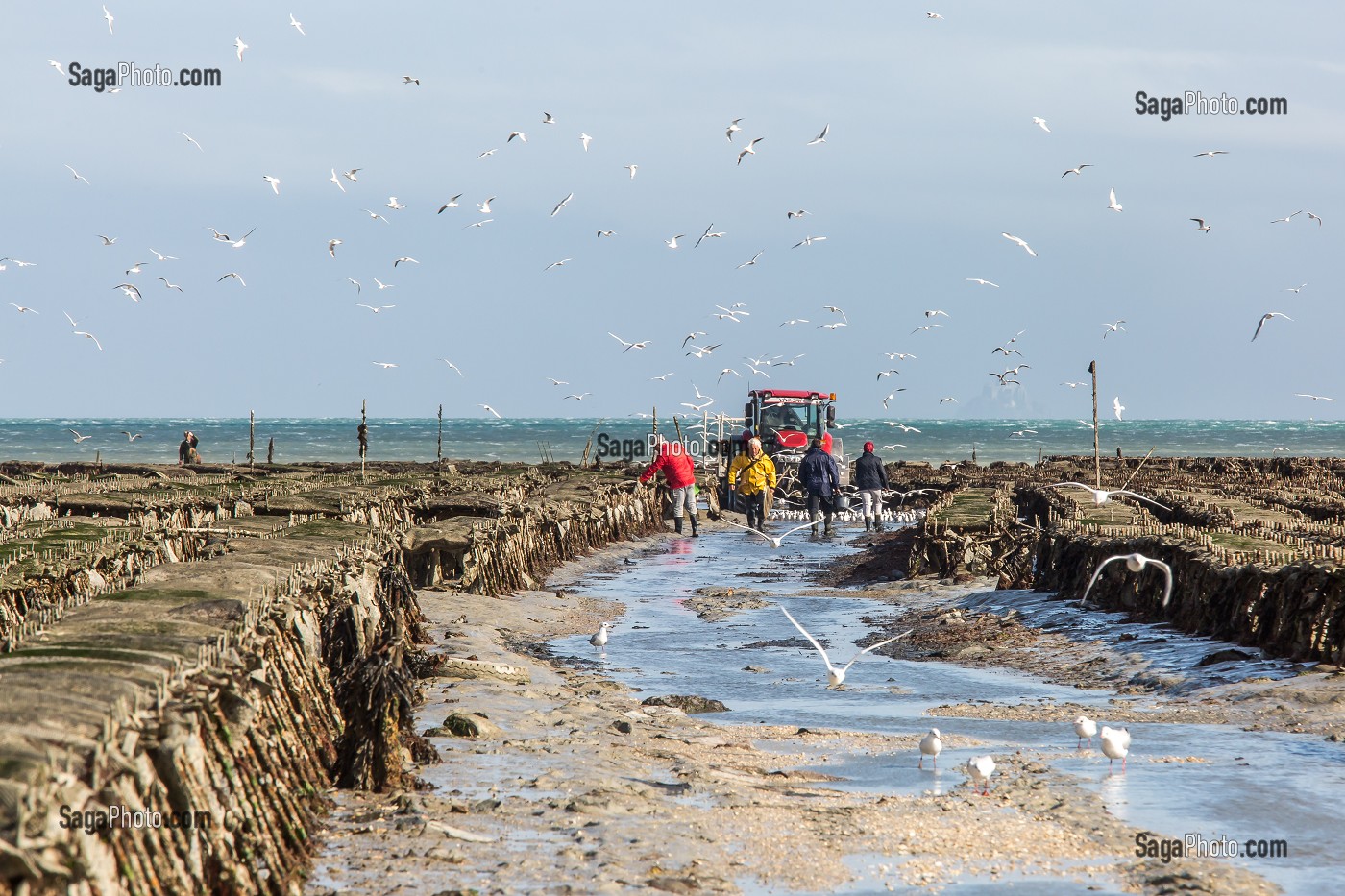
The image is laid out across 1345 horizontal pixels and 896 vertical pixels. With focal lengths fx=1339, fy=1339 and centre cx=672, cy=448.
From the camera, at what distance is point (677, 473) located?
30.5 meters

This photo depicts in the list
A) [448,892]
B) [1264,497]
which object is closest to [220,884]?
[448,892]

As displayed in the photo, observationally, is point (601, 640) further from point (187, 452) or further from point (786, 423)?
point (187, 452)

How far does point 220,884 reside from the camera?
19.0 feet

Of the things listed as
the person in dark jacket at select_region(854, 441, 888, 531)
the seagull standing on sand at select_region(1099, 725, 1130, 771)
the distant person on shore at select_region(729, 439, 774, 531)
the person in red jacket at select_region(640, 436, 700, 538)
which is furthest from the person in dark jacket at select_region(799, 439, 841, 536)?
the seagull standing on sand at select_region(1099, 725, 1130, 771)

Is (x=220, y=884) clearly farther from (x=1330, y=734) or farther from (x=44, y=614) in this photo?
(x=1330, y=734)

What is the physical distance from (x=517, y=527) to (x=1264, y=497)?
58.3 feet

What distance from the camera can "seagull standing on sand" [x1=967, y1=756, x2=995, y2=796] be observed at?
8.79m

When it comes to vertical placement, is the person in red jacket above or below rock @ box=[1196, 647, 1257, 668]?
above

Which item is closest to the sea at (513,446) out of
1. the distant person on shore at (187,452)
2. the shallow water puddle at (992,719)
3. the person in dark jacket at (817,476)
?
the distant person on shore at (187,452)

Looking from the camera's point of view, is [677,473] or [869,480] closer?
[677,473]

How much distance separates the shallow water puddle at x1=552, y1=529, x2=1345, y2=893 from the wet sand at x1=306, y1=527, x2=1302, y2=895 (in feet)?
0.81

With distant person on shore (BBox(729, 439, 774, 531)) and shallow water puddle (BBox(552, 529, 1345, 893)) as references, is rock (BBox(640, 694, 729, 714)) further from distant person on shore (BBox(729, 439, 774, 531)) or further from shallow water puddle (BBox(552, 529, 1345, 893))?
distant person on shore (BBox(729, 439, 774, 531))

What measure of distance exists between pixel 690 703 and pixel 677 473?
17.9 metres

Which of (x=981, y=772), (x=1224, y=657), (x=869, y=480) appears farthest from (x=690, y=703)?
(x=869, y=480)
